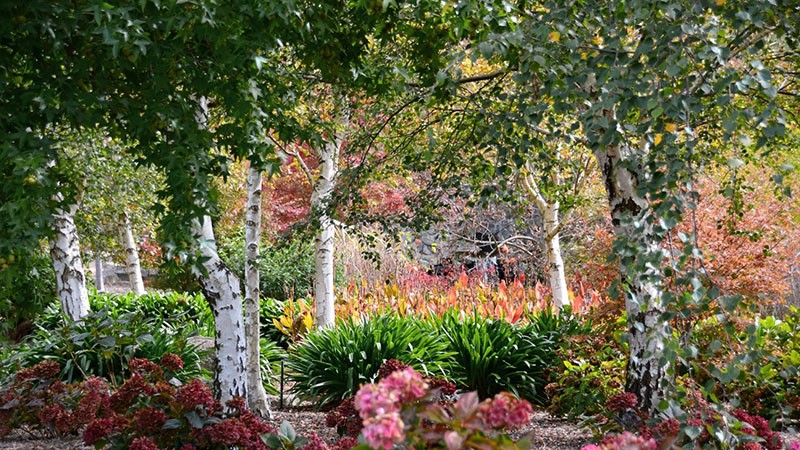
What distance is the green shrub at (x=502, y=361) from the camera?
664cm

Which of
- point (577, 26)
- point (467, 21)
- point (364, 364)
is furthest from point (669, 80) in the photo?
point (364, 364)

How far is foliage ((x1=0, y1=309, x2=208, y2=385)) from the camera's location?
554cm

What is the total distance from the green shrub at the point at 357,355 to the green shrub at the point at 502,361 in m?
0.19

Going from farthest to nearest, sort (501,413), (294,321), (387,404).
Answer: (294,321)
(501,413)
(387,404)

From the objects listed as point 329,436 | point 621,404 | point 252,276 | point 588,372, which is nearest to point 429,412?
point 621,404

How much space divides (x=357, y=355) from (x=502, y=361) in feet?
4.16

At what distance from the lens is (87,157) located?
28.5 ft

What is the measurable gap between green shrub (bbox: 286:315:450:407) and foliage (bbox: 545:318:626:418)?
3.41ft

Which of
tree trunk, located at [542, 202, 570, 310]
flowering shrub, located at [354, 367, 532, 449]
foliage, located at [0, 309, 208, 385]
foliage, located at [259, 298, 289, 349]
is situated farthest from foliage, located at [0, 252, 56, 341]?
flowering shrub, located at [354, 367, 532, 449]

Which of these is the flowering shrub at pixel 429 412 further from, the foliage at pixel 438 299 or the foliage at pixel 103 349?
the foliage at pixel 438 299

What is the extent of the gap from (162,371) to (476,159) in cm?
241

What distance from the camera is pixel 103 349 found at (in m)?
5.63

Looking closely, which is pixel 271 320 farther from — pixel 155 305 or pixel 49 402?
pixel 49 402

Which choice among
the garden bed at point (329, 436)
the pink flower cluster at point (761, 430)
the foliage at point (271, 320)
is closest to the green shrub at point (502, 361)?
the garden bed at point (329, 436)
